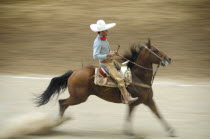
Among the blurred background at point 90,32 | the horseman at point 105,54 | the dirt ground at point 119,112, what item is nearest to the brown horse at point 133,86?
the horseman at point 105,54

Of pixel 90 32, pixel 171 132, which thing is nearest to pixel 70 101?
pixel 171 132

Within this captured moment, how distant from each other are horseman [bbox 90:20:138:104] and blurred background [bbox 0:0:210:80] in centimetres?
632

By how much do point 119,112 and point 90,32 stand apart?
25.2 ft

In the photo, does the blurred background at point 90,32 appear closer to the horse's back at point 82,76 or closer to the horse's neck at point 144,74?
the horse's neck at point 144,74

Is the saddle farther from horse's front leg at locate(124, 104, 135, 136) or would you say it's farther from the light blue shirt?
horse's front leg at locate(124, 104, 135, 136)

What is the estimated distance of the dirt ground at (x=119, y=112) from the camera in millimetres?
6934

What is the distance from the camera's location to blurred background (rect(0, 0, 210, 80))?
14062 mm

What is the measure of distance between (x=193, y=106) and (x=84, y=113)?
259cm

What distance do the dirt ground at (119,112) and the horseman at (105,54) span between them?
83 centimetres

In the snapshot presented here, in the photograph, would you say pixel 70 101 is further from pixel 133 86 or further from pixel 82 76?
pixel 133 86

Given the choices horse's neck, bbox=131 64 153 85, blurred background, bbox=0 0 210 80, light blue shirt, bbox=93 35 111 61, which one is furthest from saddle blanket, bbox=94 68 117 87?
blurred background, bbox=0 0 210 80

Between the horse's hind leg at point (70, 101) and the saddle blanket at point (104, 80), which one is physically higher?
the saddle blanket at point (104, 80)

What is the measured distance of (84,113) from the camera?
843cm

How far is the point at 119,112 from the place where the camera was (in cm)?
860
